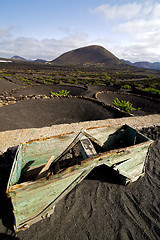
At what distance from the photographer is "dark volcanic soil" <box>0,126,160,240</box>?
7.34 ft

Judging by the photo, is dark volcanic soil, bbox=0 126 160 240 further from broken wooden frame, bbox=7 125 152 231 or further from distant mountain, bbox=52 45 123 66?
distant mountain, bbox=52 45 123 66

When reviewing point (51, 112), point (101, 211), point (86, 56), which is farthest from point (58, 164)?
point (86, 56)

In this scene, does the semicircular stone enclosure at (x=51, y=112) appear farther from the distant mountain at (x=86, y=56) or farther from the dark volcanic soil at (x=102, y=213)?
the distant mountain at (x=86, y=56)

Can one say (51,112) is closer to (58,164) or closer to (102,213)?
(58,164)

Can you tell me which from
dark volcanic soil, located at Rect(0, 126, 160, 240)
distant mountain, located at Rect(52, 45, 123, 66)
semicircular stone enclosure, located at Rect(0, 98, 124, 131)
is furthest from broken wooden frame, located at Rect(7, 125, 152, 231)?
distant mountain, located at Rect(52, 45, 123, 66)

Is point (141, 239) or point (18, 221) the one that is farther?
point (141, 239)

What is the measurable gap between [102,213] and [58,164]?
4.75ft

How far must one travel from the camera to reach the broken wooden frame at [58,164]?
189 cm

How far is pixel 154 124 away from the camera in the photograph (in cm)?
530

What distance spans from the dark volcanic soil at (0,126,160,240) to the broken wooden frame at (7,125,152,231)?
0.87ft

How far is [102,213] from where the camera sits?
2.58 m

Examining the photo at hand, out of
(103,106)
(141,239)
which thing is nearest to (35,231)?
(141,239)

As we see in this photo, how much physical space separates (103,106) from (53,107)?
3.84 m

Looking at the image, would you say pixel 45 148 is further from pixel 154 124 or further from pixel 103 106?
pixel 103 106
